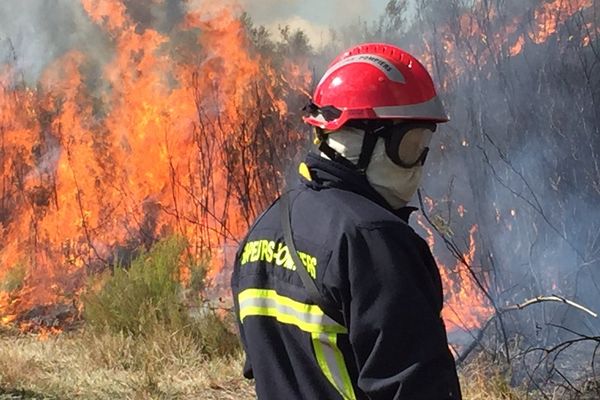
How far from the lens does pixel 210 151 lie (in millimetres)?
9133

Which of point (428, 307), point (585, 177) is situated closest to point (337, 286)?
point (428, 307)

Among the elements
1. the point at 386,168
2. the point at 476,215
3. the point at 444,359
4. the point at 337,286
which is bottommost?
the point at 444,359

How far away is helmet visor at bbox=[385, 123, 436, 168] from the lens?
165cm

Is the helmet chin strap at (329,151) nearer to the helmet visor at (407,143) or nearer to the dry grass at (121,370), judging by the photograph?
the helmet visor at (407,143)

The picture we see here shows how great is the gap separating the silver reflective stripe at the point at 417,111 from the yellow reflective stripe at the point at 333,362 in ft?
1.64

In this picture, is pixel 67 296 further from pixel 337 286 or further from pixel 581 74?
pixel 337 286

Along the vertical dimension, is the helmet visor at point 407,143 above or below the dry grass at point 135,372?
above

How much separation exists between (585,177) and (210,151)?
4.69m

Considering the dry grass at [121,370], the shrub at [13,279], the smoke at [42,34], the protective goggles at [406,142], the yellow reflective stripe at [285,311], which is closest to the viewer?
the yellow reflective stripe at [285,311]

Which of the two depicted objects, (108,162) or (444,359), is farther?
(108,162)

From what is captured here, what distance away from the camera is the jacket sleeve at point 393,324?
4.59 feet

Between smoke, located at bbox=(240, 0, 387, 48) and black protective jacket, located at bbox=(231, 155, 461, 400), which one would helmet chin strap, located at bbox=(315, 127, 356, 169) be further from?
smoke, located at bbox=(240, 0, 387, 48)

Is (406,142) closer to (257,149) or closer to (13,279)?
(257,149)

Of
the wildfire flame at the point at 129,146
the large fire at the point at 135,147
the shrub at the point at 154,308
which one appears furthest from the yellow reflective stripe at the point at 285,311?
the wildfire flame at the point at 129,146
